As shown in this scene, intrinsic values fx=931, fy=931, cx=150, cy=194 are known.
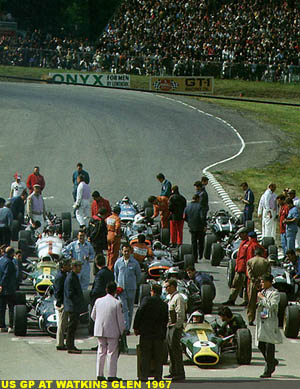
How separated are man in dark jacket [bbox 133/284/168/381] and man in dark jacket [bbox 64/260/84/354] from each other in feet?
7.23

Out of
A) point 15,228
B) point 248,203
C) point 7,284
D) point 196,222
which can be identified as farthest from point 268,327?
point 15,228

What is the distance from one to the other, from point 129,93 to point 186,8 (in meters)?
11.6

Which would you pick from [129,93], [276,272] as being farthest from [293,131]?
[276,272]

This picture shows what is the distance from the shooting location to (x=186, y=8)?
63562 millimetres

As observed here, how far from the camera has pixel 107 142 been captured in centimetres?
4112

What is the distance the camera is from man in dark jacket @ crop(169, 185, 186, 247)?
2452 cm

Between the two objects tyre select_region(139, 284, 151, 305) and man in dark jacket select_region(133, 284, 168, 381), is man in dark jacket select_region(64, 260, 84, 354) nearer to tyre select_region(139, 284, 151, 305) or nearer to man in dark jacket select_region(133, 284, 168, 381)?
man in dark jacket select_region(133, 284, 168, 381)

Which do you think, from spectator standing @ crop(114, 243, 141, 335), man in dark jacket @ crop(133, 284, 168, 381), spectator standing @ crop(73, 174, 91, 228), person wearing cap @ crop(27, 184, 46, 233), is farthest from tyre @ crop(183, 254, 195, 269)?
man in dark jacket @ crop(133, 284, 168, 381)

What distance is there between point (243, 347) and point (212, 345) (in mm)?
541

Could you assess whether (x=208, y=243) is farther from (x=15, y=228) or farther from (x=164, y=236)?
(x=15, y=228)

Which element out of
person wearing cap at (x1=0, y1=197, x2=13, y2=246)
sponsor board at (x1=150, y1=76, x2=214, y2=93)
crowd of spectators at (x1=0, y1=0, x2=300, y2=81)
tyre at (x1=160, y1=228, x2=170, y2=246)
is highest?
crowd of spectators at (x1=0, y1=0, x2=300, y2=81)

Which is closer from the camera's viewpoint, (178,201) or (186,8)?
(178,201)

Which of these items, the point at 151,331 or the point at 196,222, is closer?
the point at 151,331

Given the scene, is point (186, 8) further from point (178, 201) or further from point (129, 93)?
point (178, 201)
